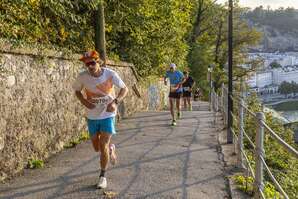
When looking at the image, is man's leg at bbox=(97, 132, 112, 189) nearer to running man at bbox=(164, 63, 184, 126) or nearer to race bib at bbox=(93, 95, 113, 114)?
race bib at bbox=(93, 95, 113, 114)

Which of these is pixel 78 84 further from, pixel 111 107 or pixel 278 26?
pixel 278 26

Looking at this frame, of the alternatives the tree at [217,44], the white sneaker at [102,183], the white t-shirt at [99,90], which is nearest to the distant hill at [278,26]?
the tree at [217,44]

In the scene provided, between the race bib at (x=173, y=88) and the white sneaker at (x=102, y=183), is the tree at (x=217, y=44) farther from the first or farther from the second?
the white sneaker at (x=102, y=183)

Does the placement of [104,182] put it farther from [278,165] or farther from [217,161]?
[278,165]

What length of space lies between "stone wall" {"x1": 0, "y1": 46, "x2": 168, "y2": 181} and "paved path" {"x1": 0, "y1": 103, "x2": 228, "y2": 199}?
0.29 metres

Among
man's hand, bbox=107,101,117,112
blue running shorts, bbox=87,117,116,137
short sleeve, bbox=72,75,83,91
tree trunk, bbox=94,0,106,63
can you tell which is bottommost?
blue running shorts, bbox=87,117,116,137

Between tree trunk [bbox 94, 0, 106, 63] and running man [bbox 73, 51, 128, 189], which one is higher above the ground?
tree trunk [bbox 94, 0, 106, 63]

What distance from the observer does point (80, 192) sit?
20.0ft

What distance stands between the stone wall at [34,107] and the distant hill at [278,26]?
142581 mm

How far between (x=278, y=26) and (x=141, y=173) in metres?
160

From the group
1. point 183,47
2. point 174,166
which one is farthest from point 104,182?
point 183,47

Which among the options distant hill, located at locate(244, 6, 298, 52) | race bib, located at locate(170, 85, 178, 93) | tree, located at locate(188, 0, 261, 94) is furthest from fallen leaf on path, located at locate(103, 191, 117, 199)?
distant hill, located at locate(244, 6, 298, 52)

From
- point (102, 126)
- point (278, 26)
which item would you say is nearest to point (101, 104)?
point (102, 126)

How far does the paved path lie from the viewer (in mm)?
6148
